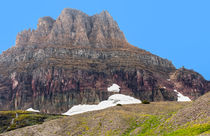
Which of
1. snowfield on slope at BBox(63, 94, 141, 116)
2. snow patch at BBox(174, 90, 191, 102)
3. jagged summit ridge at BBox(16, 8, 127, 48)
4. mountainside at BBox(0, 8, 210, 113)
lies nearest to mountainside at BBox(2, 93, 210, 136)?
snowfield on slope at BBox(63, 94, 141, 116)

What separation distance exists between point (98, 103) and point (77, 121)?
79256mm

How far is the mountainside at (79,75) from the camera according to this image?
137875 mm

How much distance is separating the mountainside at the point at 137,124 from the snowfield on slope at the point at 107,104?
61.9 m

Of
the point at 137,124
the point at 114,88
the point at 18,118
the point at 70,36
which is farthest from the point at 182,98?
the point at 137,124

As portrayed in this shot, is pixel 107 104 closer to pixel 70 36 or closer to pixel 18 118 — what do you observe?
pixel 18 118

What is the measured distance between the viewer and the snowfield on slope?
121381 mm

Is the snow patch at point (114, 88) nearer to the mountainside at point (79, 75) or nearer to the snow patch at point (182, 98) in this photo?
the mountainside at point (79, 75)

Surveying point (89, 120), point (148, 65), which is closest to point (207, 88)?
point (148, 65)

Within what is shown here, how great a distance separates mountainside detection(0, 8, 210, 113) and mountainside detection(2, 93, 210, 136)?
256ft

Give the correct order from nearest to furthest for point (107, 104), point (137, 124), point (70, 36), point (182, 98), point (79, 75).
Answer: point (137, 124) < point (107, 104) < point (182, 98) < point (79, 75) < point (70, 36)

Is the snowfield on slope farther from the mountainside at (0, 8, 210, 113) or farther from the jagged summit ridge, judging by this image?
the jagged summit ridge

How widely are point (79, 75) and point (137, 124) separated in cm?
10029

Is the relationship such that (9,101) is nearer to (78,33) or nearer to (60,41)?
(60,41)

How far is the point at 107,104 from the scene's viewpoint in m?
125
